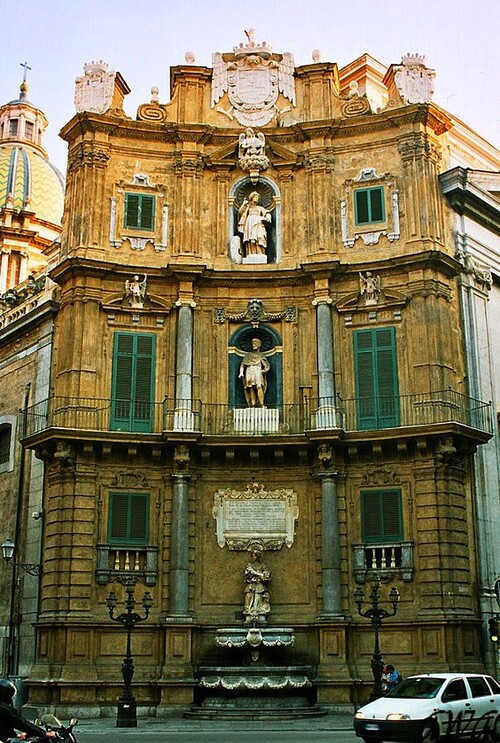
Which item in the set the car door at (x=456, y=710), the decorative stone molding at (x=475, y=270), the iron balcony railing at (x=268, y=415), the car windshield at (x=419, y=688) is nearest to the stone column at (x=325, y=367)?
the iron balcony railing at (x=268, y=415)

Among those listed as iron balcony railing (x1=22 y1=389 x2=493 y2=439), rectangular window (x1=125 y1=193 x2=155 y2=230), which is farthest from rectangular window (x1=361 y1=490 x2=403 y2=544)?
rectangular window (x1=125 y1=193 x2=155 y2=230)

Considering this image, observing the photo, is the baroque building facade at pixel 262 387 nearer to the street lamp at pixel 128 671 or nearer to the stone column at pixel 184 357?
the stone column at pixel 184 357

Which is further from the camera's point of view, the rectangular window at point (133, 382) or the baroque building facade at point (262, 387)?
Result: the rectangular window at point (133, 382)

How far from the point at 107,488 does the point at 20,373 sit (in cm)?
693

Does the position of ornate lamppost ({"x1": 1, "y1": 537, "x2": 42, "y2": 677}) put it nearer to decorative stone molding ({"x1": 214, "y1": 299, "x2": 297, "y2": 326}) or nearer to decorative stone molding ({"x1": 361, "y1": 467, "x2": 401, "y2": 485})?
decorative stone molding ({"x1": 214, "y1": 299, "x2": 297, "y2": 326})

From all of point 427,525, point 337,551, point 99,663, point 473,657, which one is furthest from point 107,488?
point 473,657

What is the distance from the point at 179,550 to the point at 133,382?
512 cm

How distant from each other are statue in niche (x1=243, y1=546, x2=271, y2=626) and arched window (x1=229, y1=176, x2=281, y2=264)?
30.0ft

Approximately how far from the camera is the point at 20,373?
3250 cm

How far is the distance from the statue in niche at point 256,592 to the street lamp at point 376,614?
2.47 metres

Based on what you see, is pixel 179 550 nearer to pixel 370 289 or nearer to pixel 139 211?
pixel 370 289

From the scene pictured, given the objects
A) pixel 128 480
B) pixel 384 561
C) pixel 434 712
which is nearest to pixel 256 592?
pixel 384 561

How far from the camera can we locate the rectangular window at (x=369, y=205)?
98.1 ft

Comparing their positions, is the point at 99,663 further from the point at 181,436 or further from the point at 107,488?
the point at 181,436
